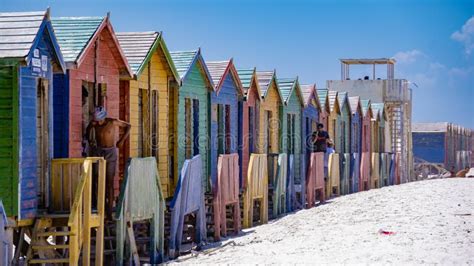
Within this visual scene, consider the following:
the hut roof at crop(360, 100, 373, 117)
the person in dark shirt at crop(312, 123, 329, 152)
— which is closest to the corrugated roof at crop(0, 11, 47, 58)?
the person in dark shirt at crop(312, 123, 329, 152)

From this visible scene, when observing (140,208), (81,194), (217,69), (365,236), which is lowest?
(365,236)

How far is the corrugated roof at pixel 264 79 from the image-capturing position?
2527 centimetres

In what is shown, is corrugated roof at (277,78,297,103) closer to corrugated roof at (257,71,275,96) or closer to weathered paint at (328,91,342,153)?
corrugated roof at (257,71,275,96)

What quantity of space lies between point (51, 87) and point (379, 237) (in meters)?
6.57

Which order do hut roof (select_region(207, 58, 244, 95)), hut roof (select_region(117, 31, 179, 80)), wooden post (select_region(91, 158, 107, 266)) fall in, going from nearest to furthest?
wooden post (select_region(91, 158, 107, 266)) → hut roof (select_region(117, 31, 179, 80)) → hut roof (select_region(207, 58, 244, 95))

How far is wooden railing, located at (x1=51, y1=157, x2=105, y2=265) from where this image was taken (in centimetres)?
1235

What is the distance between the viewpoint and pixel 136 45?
17312 mm

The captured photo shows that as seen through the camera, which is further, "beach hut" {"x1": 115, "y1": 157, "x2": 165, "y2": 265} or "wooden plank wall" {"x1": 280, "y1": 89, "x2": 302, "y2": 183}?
"wooden plank wall" {"x1": 280, "y1": 89, "x2": 302, "y2": 183}

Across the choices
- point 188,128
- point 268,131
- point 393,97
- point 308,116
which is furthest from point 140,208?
point 393,97

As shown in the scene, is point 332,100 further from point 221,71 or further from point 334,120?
point 221,71

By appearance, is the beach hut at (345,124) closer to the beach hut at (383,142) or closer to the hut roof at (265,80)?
the beach hut at (383,142)

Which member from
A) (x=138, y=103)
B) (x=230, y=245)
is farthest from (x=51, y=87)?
(x=230, y=245)

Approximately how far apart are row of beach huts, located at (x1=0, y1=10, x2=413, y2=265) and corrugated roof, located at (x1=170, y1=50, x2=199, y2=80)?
3 cm

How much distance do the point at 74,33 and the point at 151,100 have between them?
350 centimetres
